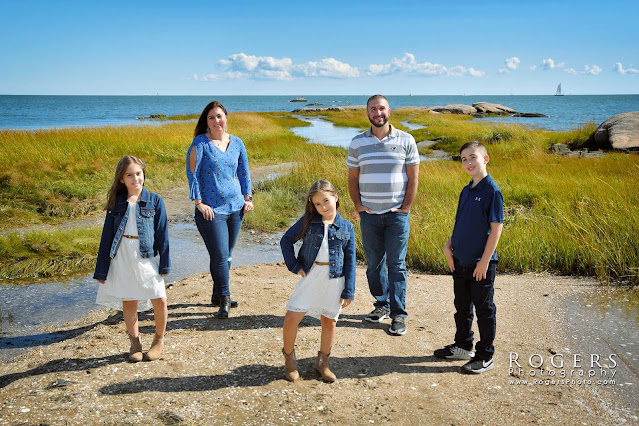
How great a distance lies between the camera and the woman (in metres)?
4.77

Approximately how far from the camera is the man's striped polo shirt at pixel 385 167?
460 centimetres

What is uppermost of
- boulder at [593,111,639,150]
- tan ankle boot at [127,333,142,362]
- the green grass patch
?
boulder at [593,111,639,150]

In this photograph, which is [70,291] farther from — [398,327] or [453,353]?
[453,353]

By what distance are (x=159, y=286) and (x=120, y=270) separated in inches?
12.6

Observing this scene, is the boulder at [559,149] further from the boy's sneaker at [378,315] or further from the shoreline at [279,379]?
the boy's sneaker at [378,315]

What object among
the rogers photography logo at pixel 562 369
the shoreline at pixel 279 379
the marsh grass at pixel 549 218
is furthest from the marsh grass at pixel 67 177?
the rogers photography logo at pixel 562 369

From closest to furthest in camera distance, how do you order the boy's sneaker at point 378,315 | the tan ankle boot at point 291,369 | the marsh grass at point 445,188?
the tan ankle boot at point 291,369, the boy's sneaker at point 378,315, the marsh grass at point 445,188

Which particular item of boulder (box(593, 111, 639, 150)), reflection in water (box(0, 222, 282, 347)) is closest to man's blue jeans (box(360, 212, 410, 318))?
reflection in water (box(0, 222, 282, 347))

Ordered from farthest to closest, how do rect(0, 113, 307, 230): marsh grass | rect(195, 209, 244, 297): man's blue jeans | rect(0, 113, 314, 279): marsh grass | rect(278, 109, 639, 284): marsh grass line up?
rect(0, 113, 307, 230): marsh grass → rect(0, 113, 314, 279): marsh grass → rect(278, 109, 639, 284): marsh grass → rect(195, 209, 244, 297): man's blue jeans

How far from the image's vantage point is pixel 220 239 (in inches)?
193

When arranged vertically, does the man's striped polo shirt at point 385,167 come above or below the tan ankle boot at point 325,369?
above

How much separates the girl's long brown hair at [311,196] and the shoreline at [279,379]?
122 cm

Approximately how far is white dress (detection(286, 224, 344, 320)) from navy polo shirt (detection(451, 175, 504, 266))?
102cm

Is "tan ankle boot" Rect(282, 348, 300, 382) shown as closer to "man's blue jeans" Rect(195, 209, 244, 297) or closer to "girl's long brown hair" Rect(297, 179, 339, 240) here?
"girl's long brown hair" Rect(297, 179, 339, 240)
